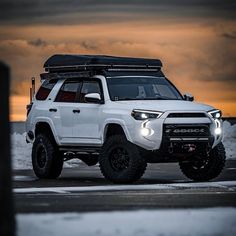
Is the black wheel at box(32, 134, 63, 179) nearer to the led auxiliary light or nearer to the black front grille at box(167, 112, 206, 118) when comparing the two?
the black front grille at box(167, 112, 206, 118)

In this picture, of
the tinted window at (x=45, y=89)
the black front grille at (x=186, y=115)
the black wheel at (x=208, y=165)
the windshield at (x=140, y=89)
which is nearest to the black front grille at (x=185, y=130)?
the black front grille at (x=186, y=115)

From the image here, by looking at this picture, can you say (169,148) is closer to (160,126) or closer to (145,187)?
(160,126)

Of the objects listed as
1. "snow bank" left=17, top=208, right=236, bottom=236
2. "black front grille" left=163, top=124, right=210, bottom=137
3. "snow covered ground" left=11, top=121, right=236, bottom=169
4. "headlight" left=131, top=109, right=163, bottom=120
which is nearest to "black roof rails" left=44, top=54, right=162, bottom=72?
"headlight" left=131, top=109, right=163, bottom=120

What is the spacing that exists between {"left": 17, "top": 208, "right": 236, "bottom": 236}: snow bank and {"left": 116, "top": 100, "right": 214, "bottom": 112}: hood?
22.3 ft

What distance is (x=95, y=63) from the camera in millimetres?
19312

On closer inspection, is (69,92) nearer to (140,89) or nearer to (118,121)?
(140,89)

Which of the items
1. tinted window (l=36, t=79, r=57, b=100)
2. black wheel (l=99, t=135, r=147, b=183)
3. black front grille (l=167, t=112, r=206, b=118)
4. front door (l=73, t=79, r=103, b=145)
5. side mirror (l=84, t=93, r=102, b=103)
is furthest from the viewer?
tinted window (l=36, t=79, r=57, b=100)

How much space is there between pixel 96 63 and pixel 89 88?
0.53 metres

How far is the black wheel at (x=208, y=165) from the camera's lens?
18984 millimetres

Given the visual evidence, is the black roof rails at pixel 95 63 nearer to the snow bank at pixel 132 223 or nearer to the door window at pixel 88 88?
the door window at pixel 88 88

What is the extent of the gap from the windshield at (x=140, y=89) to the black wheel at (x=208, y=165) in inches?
54.3

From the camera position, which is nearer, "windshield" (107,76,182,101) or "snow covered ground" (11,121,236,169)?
"windshield" (107,76,182,101)

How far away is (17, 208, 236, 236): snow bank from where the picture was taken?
9.05m

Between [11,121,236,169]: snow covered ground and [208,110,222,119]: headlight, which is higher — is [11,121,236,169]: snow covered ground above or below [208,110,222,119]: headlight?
below
